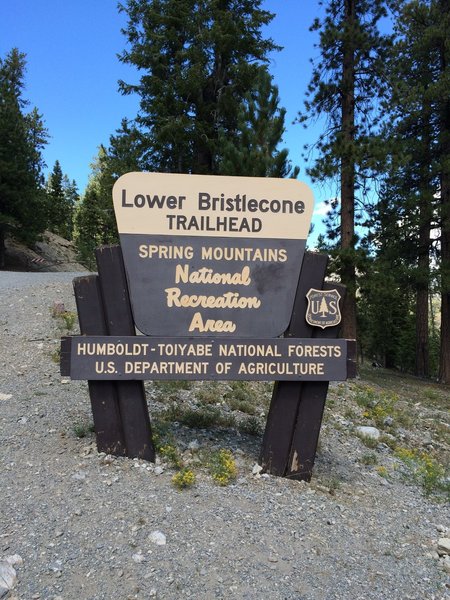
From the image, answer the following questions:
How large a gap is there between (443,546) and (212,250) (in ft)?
11.0

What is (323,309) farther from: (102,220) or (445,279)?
(102,220)

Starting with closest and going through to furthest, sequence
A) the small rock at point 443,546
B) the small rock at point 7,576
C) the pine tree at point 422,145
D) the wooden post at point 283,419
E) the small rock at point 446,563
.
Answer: the small rock at point 7,576 < the small rock at point 446,563 < the small rock at point 443,546 < the wooden post at point 283,419 < the pine tree at point 422,145

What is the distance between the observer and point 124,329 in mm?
4641

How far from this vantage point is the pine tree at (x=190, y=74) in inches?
779

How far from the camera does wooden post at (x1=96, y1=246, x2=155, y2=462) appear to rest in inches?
183

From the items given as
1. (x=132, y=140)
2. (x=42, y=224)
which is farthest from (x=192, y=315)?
(x=42, y=224)

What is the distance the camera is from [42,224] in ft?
107

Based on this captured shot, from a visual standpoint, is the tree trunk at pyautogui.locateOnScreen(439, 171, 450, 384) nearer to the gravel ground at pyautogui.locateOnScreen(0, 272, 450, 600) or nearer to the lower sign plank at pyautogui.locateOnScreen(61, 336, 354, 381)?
the gravel ground at pyautogui.locateOnScreen(0, 272, 450, 600)

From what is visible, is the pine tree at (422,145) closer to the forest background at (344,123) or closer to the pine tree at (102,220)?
the forest background at (344,123)

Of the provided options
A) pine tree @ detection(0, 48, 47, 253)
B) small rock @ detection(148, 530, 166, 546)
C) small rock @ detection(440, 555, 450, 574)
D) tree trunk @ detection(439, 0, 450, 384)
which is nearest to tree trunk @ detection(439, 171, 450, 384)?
tree trunk @ detection(439, 0, 450, 384)

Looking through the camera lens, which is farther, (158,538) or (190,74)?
(190,74)

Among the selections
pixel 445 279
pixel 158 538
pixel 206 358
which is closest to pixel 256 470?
pixel 206 358

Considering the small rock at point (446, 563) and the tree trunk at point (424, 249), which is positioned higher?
the tree trunk at point (424, 249)

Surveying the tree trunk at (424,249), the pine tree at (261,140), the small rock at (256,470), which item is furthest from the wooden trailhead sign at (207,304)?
the tree trunk at (424,249)
